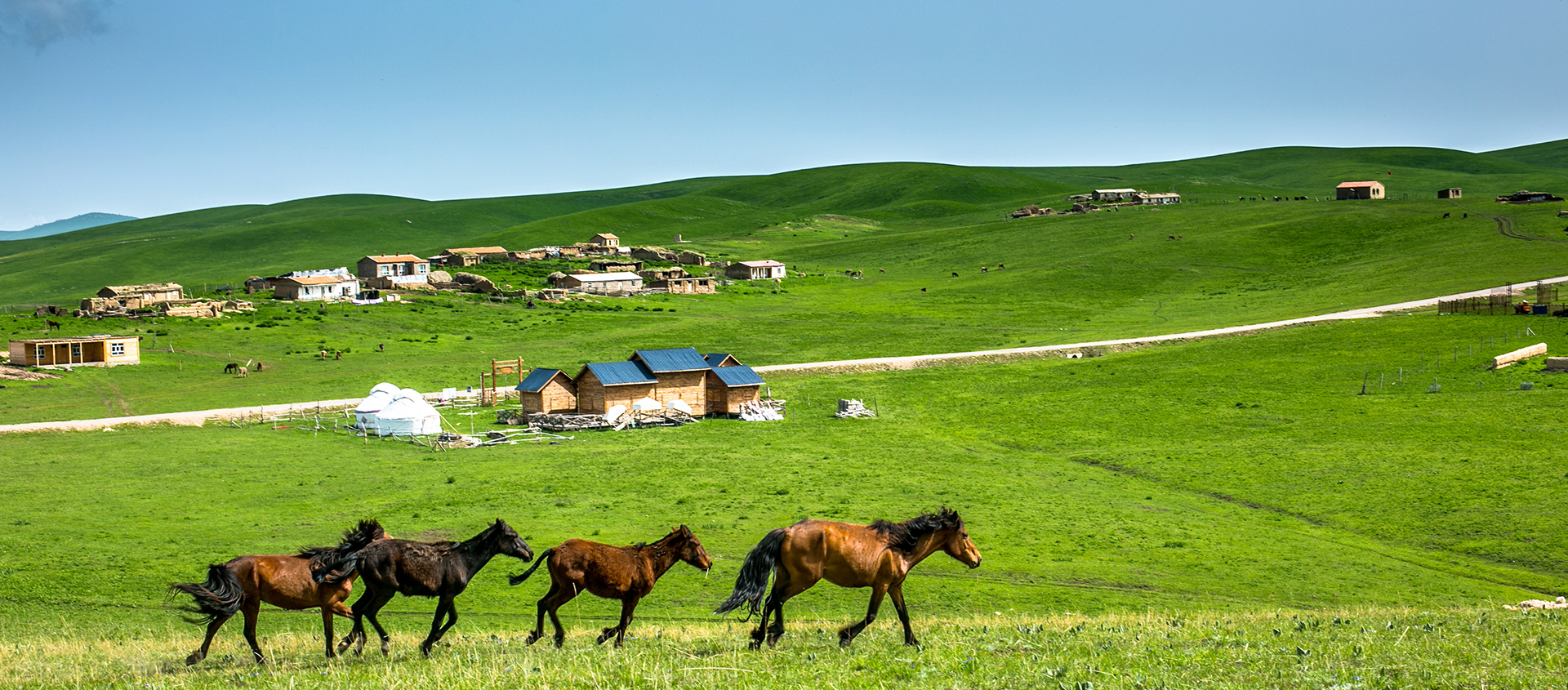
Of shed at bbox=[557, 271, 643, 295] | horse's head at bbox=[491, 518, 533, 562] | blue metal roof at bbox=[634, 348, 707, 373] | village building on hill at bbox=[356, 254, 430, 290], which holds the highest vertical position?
village building on hill at bbox=[356, 254, 430, 290]

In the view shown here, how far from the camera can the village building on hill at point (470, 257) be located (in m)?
153

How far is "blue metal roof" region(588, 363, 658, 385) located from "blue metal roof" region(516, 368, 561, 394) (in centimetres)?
194

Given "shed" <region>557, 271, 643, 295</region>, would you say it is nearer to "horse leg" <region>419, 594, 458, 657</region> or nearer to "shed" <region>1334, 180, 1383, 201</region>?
"horse leg" <region>419, 594, 458, 657</region>

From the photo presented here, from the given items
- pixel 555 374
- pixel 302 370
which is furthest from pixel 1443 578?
pixel 302 370

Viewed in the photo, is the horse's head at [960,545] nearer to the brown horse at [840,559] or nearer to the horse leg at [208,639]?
the brown horse at [840,559]

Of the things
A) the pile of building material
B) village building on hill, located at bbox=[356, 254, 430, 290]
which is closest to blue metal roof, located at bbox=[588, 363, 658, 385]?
the pile of building material

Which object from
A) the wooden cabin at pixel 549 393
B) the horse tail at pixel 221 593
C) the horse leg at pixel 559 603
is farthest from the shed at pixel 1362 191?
the horse tail at pixel 221 593

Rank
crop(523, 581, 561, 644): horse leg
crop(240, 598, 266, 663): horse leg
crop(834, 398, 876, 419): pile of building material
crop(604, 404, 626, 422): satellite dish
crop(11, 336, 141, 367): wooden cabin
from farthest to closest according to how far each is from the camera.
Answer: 1. crop(11, 336, 141, 367): wooden cabin
2. crop(834, 398, 876, 419): pile of building material
3. crop(604, 404, 626, 422): satellite dish
4. crop(523, 581, 561, 644): horse leg
5. crop(240, 598, 266, 663): horse leg

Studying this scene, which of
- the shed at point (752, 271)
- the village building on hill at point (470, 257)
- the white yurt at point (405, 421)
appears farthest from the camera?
the village building on hill at point (470, 257)

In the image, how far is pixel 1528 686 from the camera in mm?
12422

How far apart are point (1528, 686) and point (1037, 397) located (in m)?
50.9

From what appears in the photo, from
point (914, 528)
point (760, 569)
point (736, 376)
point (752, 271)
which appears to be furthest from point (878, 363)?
point (752, 271)

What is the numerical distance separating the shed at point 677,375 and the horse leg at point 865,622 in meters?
43.5

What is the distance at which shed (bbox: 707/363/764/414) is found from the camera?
60219 mm
